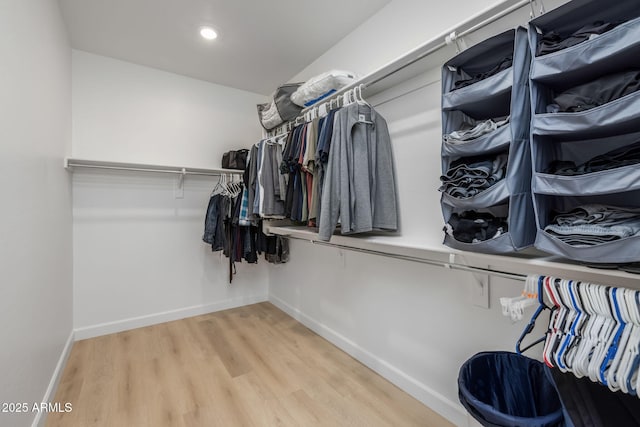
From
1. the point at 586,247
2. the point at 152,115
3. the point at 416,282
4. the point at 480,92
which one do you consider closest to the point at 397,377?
the point at 416,282

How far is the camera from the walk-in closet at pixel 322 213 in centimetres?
91

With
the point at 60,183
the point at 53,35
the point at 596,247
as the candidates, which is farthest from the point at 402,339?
the point at 53,35

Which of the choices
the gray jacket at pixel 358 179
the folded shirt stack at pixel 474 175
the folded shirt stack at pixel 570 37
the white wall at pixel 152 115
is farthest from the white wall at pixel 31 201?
the folded shirt stack at pixel 570 37

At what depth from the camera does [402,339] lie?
1.85 meters

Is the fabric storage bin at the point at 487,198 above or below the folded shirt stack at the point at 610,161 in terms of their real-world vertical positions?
below

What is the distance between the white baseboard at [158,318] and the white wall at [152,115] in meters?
1.54

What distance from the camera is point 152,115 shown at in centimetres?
288

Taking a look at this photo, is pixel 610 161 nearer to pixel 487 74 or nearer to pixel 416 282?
pixel 487 74

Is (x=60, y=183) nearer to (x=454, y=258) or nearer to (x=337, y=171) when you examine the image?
(x=337, y=171)

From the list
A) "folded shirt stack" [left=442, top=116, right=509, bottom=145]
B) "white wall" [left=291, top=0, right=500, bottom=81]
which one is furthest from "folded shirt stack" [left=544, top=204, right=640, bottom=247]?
"white wall" [left=291, top=0, right=500, bottom=81]

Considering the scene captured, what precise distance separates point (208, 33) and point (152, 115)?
3.58 feet

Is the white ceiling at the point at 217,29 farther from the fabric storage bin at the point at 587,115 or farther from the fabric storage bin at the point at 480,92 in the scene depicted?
the fabric storage bin at the point at 587,115

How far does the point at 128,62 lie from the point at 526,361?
3.78 metres

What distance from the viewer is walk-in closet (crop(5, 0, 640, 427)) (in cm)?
91
